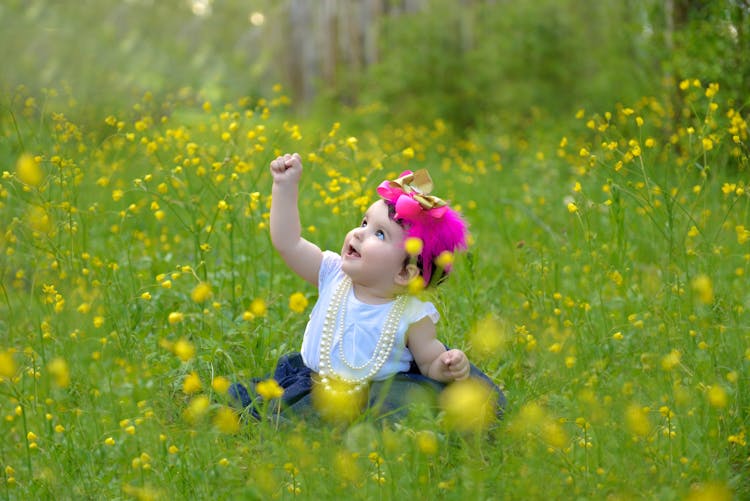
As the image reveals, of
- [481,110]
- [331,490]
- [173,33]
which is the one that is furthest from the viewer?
[173,33]

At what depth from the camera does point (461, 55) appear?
9578mm

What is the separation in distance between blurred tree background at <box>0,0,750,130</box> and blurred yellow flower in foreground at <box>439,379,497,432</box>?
1909 millimetres

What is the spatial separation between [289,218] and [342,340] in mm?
418

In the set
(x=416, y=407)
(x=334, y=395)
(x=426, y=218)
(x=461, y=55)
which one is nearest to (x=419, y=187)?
(x=426, y=218)

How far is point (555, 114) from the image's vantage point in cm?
886

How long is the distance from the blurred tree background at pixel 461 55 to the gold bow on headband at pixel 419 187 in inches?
59.7

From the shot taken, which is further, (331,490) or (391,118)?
(391,118)

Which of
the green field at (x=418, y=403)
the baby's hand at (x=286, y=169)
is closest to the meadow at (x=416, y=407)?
the green field at (x=418, y=403)

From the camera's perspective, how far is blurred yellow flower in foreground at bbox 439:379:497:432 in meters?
2.18

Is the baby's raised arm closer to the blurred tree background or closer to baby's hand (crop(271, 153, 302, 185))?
baby's hand (crop(271, 153, 302, 185))

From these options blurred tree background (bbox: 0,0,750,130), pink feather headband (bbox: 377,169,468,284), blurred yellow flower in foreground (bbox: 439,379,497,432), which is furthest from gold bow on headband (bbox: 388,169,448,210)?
blurred tree background (bbox: 0,0,750,130)

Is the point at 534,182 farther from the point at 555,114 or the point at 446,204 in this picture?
the point at 446,204

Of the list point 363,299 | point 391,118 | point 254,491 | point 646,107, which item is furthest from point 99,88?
point 254,491

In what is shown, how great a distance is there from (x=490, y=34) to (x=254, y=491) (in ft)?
25.1
